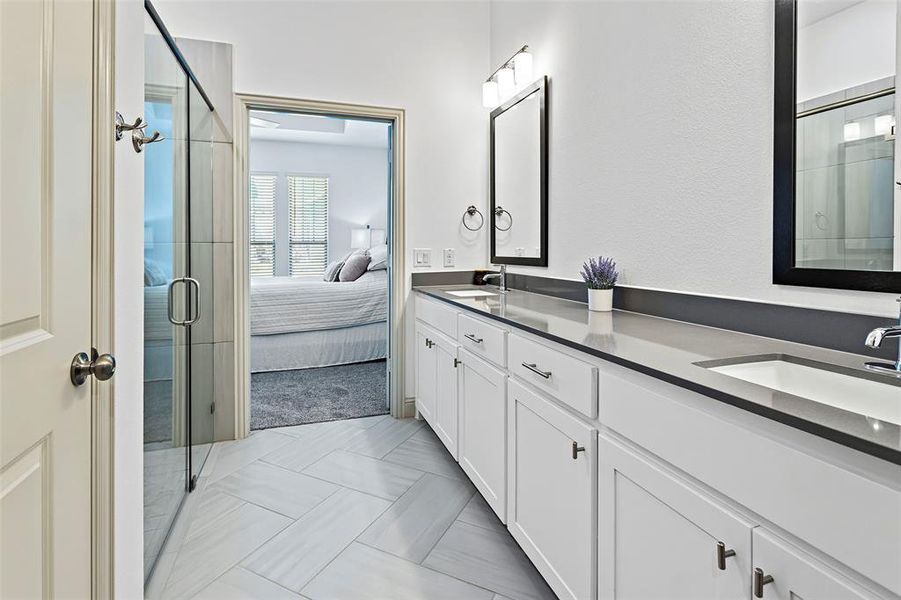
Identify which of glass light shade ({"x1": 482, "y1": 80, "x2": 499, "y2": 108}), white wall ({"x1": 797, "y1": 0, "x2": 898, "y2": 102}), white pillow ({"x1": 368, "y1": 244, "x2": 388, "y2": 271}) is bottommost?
white pillow ({"x1": 368, "y1": 244, "x2": 388, "y2": 271})

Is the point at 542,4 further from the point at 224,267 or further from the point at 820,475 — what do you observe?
the point at 820,475

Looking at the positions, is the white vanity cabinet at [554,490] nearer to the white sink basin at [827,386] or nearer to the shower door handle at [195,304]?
the white sink basin at [827,386]

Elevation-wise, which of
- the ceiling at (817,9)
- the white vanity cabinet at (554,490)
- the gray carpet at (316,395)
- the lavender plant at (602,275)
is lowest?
the gray carpet at (316,395)

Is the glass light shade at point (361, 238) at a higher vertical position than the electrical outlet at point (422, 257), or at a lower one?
higher

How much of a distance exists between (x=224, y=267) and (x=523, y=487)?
2018 mm

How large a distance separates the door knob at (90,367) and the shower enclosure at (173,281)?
0.52 meters

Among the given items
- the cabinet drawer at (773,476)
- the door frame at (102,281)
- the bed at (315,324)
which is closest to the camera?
the cabinet drawer at (773,476)

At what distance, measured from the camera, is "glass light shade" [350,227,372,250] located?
7.17 m

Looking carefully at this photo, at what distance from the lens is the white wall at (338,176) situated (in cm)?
680

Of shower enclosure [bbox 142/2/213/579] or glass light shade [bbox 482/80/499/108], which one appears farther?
glass light shade [bbox 482/80/499/108]

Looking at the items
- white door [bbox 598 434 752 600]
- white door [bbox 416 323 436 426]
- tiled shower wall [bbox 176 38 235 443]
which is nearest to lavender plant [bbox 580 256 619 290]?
white door [bbox 598 434 752 600]

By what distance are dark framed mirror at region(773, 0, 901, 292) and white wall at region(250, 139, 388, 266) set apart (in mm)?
5908

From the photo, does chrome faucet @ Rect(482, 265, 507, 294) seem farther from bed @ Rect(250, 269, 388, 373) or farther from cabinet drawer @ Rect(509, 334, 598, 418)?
bed @ Rect(250, 269, 388, 373)

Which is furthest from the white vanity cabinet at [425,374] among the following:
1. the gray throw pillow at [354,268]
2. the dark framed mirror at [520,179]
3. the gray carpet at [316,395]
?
the gray throw pillow at [354,268]
